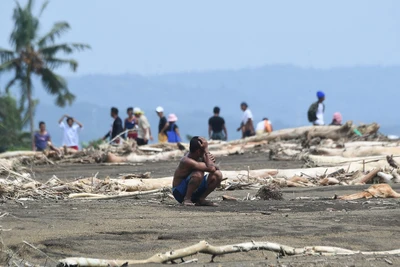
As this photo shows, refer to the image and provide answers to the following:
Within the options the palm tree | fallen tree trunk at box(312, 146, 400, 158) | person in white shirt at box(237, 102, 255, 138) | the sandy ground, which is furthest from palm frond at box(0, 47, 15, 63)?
the sandy ground

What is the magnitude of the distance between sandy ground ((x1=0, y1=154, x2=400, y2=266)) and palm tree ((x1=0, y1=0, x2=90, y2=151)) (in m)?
50.0

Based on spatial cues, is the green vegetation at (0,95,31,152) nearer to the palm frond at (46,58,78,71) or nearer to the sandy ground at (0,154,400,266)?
the palm frond at (46,58,78,71)

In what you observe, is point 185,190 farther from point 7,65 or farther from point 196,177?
point 7,65

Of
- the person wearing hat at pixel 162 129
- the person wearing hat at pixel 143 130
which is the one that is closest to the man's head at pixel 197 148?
the person wearing hat at pixel 143 130

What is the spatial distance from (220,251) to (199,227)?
169 centimetres

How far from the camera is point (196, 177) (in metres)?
11.9

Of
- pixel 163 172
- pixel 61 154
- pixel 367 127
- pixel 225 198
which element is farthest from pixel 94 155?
pixel 225 198

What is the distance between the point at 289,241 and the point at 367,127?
18243 millimetres

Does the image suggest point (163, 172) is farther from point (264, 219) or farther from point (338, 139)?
point (264, 219)

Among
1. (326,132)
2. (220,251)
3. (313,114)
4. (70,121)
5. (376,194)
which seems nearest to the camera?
(220,251)

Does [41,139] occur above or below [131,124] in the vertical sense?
below

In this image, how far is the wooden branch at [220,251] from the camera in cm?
742

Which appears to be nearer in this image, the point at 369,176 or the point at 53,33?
the point at 369,176

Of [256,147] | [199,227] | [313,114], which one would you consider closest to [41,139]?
[256,147]
